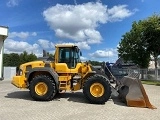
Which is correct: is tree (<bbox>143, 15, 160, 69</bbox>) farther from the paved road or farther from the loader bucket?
the paved road

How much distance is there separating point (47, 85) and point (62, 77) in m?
0.91

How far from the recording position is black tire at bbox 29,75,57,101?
507 inches

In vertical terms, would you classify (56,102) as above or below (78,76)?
below

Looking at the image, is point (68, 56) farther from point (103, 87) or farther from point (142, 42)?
point (142, 42)

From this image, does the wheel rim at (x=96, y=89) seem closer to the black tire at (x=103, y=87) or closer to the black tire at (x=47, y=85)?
the black tire at (x=103, y=87)

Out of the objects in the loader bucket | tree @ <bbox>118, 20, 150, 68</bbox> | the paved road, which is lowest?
the paved road

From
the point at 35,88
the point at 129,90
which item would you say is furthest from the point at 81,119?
the point at 35,88

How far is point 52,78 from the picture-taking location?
518 inches

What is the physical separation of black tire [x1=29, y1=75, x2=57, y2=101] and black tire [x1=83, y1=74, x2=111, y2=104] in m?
1.64

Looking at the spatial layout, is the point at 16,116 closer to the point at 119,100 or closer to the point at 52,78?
the point at 52,78

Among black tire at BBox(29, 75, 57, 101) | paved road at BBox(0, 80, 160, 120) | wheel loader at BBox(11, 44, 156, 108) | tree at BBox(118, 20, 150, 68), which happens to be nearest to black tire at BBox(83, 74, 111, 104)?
wheel loader at BBox(11, 44, 156, 108)

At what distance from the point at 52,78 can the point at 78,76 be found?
135 centimetres

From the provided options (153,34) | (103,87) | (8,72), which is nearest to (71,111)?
(103,87)

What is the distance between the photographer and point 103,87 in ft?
40.7
